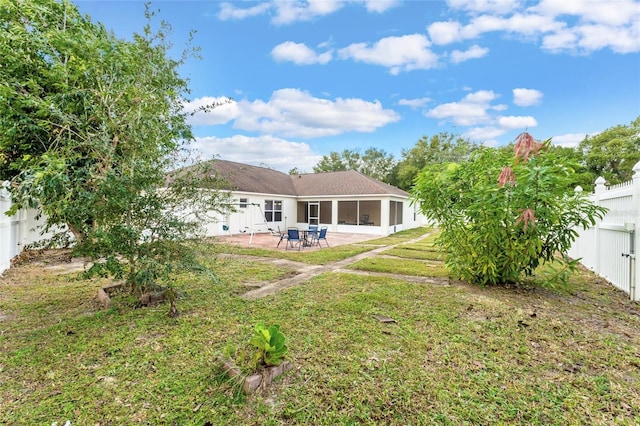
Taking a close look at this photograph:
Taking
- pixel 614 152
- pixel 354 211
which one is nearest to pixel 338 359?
pixel 354 211

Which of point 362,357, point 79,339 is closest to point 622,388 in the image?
point 362,357

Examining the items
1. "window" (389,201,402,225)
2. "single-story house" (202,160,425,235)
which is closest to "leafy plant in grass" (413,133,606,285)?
"single-story house" (202,160,425,235)

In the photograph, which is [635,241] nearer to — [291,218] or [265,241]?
[265,241]

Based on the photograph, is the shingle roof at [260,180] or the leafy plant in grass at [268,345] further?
the shingle roof at [260,180]

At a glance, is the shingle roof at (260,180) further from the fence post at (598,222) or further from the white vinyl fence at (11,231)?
the fence post at (598,222)

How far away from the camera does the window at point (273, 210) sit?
1800cm

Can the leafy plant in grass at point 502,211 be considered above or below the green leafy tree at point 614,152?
below

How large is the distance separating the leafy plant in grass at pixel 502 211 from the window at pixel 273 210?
519 inches

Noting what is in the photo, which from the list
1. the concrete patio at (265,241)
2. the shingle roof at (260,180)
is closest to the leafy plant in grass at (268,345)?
the concrete patio at (265,241)

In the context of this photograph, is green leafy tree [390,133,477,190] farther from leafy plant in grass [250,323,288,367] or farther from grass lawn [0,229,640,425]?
leafy plant in grass [250,323,288,367]

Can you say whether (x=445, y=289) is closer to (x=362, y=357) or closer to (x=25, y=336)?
(x=362, y=357)

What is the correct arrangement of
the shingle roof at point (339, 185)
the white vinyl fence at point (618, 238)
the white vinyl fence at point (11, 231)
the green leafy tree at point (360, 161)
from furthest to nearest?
the green leafy tree at point (360, 161), the shingle roof at point (339, 185), the white vinyl fence at point (11, 231), the white vinyl fence at point (618, 238)

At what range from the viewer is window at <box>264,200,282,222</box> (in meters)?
18.0

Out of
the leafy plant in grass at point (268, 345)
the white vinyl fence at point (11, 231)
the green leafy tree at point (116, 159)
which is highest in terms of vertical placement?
the green leafy tree at point (116, 159)
